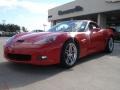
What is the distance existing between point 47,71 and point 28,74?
517 mm

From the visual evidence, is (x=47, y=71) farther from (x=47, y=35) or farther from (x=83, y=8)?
(x=83, y=8)

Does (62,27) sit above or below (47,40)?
above

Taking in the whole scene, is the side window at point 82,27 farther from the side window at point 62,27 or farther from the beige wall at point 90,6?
the beige wall at point 90,6

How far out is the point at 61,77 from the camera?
478cm

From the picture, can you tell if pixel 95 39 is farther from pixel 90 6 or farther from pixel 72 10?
pixel 72 10

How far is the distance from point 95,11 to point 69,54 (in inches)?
1009

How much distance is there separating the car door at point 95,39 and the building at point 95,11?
19.2 m

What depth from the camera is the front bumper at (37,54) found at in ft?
16.8

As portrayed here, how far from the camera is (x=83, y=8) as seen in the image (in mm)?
33969

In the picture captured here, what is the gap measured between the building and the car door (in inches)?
757

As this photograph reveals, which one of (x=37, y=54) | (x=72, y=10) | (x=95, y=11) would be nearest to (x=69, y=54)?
(x=37, y=54)

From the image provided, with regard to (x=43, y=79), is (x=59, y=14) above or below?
above

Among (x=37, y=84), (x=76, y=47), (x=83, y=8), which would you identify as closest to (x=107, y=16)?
(x=83, y=8)

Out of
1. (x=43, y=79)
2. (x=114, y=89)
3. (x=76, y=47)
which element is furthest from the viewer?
(x=76, y=47)
